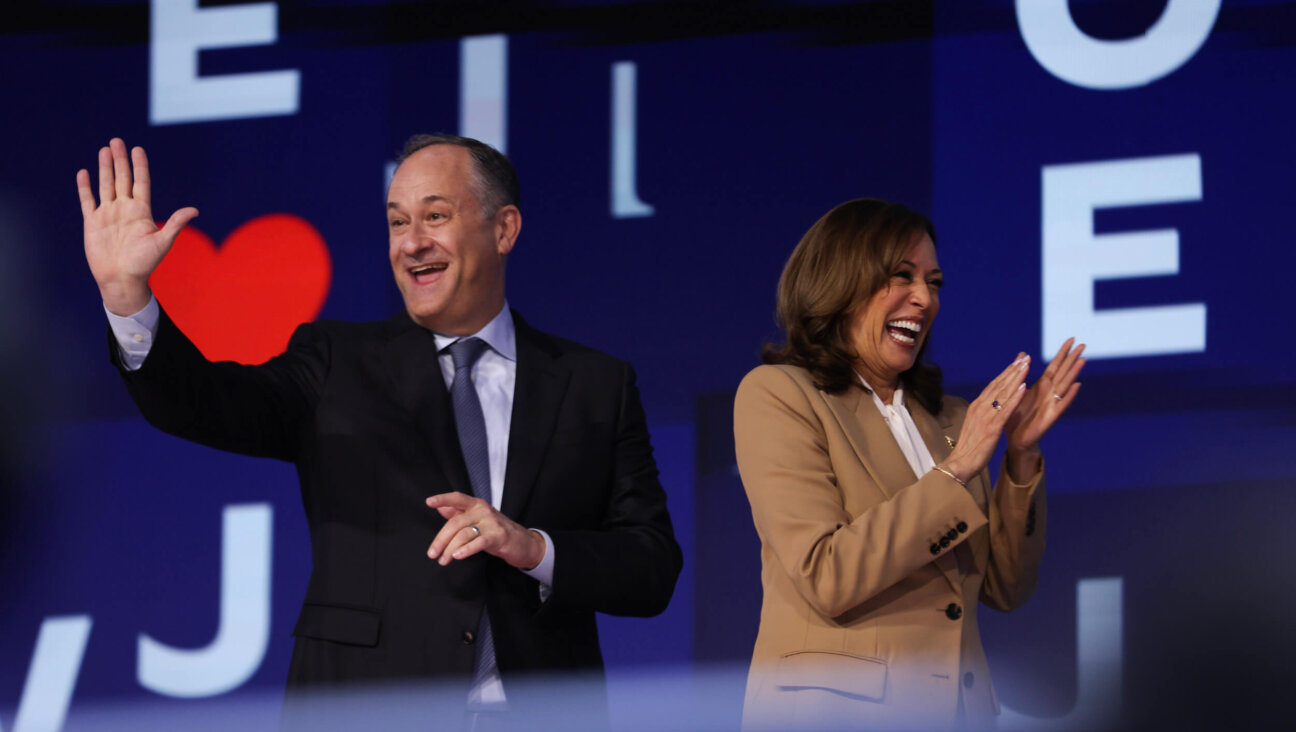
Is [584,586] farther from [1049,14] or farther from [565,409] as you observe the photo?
[1049,14]

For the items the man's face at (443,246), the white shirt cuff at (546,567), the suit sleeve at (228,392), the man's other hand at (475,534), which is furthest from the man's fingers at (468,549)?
the man's face at (443,246)

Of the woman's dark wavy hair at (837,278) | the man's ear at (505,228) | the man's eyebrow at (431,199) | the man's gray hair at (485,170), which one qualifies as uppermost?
the man's gray hair at (485,170)

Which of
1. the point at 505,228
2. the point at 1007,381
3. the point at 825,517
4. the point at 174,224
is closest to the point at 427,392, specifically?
the point at 505,228

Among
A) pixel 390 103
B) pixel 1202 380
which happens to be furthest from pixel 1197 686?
pixel 390 103

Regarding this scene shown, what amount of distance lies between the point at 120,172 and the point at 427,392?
1.84 feet

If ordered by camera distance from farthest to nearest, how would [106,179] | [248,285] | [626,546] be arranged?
[248,285]
[626,546]
[106,179]

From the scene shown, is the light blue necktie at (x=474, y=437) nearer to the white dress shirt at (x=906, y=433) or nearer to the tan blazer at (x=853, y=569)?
the tan blazer at (x=853, y=569)

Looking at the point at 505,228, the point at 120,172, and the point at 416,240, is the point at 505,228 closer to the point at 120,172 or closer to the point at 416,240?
the point at 416,240

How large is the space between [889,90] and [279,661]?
2197 millimetres

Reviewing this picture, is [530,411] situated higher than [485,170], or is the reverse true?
[485,170]

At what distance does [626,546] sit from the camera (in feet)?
7.11

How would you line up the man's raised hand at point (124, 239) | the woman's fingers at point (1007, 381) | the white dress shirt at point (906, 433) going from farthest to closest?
the white dress shirt at point (906, 433) < the woman's fingers at point (1007, 381) < the man's raised hand at point (124, 239)

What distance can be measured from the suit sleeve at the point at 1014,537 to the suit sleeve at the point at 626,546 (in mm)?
524

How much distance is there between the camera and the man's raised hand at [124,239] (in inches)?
71.9
